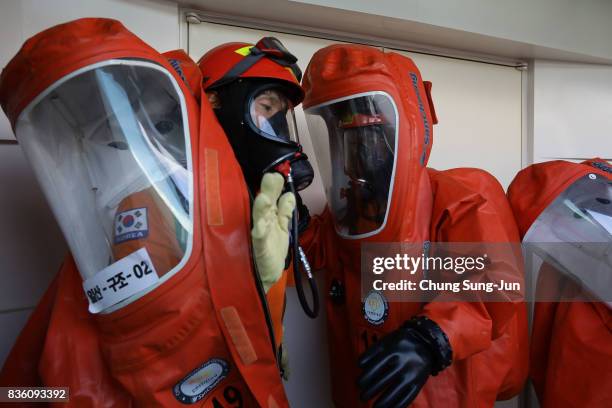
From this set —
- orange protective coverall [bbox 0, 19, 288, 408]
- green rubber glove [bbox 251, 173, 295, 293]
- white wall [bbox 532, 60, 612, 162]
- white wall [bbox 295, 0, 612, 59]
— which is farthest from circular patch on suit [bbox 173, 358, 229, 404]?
white wall [bbox 532, 60, 612, 162]

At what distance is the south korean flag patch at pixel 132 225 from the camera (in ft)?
2.19

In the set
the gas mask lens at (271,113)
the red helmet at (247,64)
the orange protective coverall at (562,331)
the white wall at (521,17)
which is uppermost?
the white wall at (521,17)

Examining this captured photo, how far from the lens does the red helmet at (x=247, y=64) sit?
35.5 inches

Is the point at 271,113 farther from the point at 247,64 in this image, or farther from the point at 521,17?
the point at 521,17

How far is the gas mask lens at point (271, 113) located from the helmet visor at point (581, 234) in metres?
0.79

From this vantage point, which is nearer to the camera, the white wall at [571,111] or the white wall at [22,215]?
→ the white wall at [22,215]

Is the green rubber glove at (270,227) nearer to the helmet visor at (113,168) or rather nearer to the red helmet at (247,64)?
the helmet visor at (113,168)

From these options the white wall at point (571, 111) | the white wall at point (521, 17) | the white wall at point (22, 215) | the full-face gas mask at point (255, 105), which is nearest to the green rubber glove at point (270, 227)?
the full-face gas mask at point (255, 105)

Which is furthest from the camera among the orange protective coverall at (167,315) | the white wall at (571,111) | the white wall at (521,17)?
the white wall at (571,111)

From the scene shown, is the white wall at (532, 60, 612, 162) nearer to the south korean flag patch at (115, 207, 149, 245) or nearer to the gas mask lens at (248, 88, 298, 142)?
the gas mask lens at (248, 88, 298, 142)

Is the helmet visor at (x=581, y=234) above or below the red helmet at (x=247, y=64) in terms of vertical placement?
below

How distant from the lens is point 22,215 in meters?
1.01

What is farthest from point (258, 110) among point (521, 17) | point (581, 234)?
point (521, 17)

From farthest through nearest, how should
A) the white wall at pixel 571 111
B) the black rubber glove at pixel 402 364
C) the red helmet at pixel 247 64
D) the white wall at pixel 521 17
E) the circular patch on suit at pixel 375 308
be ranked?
the white wall at pixel 571 111
the white wall at pixel 521 17
the circular patch on suit at pixel 375 308
the red helmet at pixel 247 64
the black rubber glove at pixel 402 364
